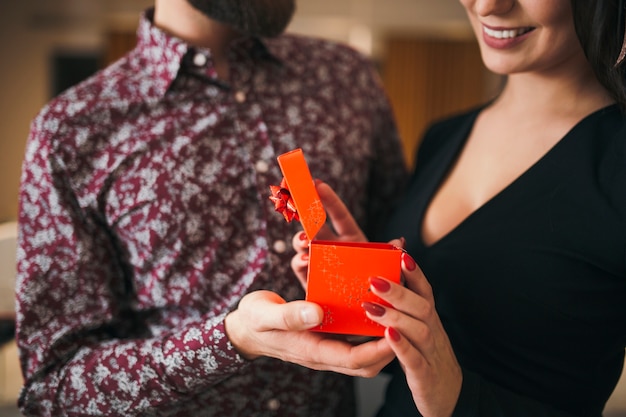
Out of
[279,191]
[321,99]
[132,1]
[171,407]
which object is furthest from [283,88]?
[132,1]

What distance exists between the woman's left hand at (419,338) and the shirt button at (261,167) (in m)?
0.39

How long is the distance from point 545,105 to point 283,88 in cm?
46

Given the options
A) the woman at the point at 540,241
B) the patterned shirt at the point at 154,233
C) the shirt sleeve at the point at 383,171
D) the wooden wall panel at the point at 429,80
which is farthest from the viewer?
the wooden wall panel at the point at 429,80

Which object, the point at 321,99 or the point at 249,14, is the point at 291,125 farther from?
the point at 249,14

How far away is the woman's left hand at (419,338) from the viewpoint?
2.54 ft

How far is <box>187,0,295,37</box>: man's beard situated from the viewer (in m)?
1.08

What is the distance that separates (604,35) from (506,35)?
136mm

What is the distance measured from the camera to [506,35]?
1.01 meters

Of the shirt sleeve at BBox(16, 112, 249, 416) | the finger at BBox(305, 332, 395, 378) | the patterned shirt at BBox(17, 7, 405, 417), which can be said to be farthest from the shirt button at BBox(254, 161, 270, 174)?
the finger at BBox(305, 332, 395, 378)

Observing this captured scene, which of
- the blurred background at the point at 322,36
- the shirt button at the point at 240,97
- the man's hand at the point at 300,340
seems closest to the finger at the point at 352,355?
the man's hand at the point at 300,340

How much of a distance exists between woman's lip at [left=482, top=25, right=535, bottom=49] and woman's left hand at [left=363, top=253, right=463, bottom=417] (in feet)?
1.34

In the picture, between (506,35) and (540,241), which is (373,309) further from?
(506,35)

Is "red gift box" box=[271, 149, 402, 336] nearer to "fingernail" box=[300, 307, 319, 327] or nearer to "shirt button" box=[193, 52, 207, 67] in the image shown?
"fingernail" box=[300, 307, 319, 327]

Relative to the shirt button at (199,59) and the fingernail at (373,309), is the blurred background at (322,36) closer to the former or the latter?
the shirt button at (199,59)
